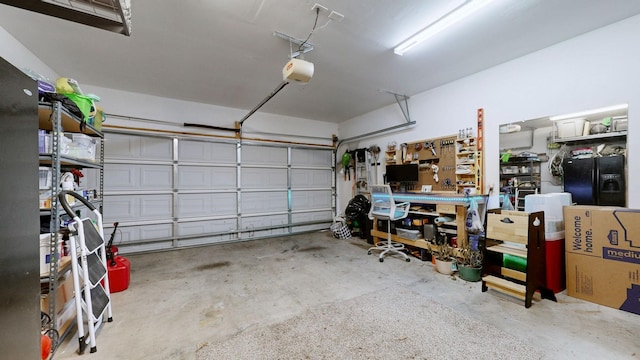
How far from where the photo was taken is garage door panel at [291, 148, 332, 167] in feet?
20.3

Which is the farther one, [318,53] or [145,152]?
[145,152]

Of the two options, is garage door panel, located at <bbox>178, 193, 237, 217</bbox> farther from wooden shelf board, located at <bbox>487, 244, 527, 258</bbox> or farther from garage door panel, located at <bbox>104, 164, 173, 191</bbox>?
wooden shelf board, located at <bbox>487, 244, 527, 258</bbox>

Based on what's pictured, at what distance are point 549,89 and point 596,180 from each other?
1.22 metres

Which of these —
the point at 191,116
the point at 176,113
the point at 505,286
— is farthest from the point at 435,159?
the point at 176,113

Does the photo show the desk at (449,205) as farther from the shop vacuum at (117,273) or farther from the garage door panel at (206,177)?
the shop vacuum at (117,273)

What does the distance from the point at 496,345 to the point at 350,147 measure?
531 cm

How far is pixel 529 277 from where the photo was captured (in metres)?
Answer: 2.37

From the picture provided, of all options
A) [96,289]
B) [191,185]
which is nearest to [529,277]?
[96,289]

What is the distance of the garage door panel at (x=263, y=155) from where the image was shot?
5.57 meters

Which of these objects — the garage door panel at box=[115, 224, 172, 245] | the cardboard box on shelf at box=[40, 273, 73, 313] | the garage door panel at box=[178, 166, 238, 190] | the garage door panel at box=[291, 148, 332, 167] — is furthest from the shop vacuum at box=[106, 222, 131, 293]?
the garage door panel at box=[291, 148, 332, 167]

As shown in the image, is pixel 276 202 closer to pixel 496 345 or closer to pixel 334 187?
pixel 334 187

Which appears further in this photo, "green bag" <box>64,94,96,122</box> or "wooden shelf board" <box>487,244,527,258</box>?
"wooden shelf board" <box>487,244,527,258</box>

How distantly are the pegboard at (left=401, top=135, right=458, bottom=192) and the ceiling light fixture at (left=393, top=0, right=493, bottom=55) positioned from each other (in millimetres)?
1939

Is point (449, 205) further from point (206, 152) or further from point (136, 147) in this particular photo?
point (136, 147)
